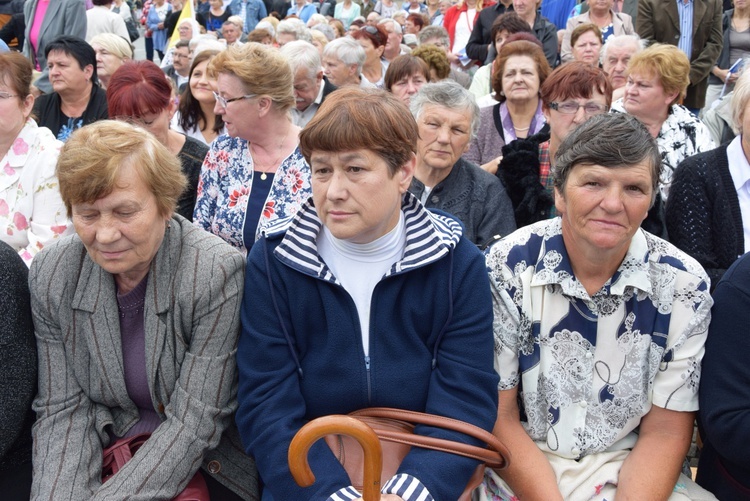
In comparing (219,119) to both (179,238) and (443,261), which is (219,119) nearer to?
(179,238)

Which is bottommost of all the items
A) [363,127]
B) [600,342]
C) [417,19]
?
[600,342]

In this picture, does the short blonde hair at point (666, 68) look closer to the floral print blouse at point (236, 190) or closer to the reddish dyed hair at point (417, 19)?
the floral print blouse at point (236, 190)

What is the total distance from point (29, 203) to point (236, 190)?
2.92 feet

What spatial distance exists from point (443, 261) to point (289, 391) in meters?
0.56

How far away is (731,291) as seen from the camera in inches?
85.0

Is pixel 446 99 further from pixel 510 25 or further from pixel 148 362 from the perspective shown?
pixel 510 25

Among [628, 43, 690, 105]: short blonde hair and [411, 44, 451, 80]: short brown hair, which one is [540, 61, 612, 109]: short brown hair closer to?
[628, 43, 690, 105]: short blonde hair

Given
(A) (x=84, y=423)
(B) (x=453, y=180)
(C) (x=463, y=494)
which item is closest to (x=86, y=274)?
(A) (x=84, y=423)

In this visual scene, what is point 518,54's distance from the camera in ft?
15.6

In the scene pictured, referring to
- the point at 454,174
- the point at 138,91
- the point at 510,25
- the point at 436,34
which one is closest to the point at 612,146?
the point at 454,174

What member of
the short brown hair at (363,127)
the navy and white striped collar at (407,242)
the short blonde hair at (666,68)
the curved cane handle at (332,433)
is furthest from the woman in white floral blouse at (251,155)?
the short blonde hair at (666,68)

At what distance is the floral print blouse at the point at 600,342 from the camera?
2.19 metres

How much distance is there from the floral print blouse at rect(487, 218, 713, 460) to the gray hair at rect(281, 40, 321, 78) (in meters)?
3.51

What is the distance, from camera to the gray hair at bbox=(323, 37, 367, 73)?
6.58 metres
